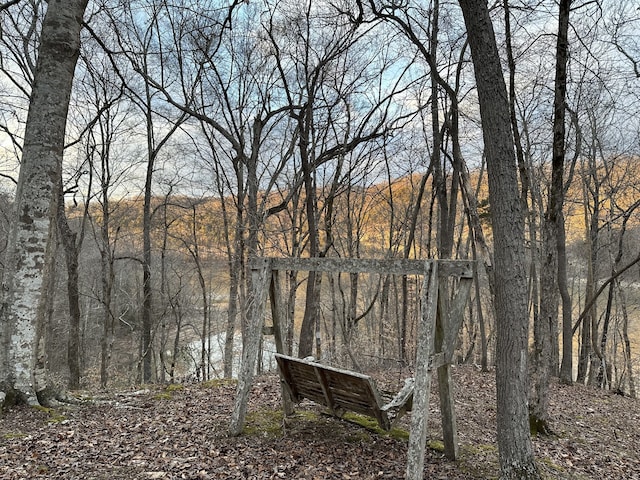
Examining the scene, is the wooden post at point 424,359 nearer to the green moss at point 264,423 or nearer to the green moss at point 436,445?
the green moss at point 436,445

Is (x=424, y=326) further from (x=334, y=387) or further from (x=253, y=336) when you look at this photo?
(x=253, y=336)

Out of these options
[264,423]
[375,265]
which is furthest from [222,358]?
[375,265]

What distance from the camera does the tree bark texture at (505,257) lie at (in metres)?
3.32

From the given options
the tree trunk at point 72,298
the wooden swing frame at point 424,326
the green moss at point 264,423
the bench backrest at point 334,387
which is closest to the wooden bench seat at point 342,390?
the bench backrest at point 334,387

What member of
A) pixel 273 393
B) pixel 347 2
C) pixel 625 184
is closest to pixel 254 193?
pixel 347 2

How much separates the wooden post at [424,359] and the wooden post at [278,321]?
172 cm

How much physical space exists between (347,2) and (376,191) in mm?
9393

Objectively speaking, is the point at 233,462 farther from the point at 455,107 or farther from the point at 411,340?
the point at 411,340

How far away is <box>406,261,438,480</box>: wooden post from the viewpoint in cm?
325

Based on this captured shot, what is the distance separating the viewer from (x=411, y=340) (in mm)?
13781

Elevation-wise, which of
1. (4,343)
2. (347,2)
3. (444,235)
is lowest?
(4,343)

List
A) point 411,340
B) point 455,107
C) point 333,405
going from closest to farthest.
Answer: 1. point 333,405
2. point 455,107
3. point 411,340

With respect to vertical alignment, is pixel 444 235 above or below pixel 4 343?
above

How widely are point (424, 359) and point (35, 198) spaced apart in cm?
450
